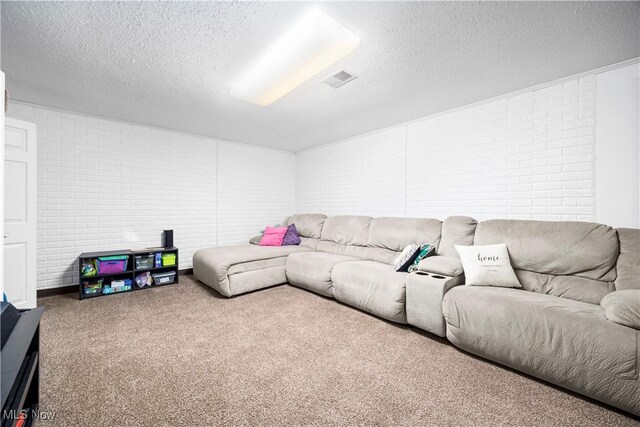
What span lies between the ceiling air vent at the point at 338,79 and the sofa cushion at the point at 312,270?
80.2 inches

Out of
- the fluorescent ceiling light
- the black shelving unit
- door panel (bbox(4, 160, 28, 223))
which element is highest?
the fluorescent ceiling light

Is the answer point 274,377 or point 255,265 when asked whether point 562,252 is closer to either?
point 274,377

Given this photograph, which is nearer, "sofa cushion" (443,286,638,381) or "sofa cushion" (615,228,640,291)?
"sofa cushion" (443,286,638,381)

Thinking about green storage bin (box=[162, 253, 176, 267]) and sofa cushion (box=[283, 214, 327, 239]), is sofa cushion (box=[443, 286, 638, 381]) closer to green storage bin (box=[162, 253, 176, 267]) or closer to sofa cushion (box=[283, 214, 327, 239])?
sofa cushion (box=[283, 214, 327, 239])

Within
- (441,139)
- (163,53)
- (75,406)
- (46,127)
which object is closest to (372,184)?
(441,139)

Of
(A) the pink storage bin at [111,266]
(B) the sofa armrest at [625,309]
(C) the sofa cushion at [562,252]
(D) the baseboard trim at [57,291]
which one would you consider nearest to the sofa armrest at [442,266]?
(C) the sofa cushion at [562,252]

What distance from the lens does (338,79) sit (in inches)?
100

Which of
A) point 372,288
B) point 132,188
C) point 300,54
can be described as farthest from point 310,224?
point 300,54

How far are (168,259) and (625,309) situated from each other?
4.69 metres

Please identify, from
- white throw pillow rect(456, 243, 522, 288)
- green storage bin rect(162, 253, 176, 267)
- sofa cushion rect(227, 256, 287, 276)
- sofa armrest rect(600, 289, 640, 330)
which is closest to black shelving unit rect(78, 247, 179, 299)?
green storage bin rect(162, 253, 176, 267)

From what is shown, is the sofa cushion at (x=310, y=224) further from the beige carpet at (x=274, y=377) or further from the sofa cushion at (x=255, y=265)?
the beige carpet at (x=274, y=377)

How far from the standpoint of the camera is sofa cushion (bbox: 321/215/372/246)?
12.8 ft

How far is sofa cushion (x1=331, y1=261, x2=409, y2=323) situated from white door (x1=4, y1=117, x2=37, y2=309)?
3.23 meters

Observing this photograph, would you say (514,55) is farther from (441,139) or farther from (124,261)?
(124,261)
